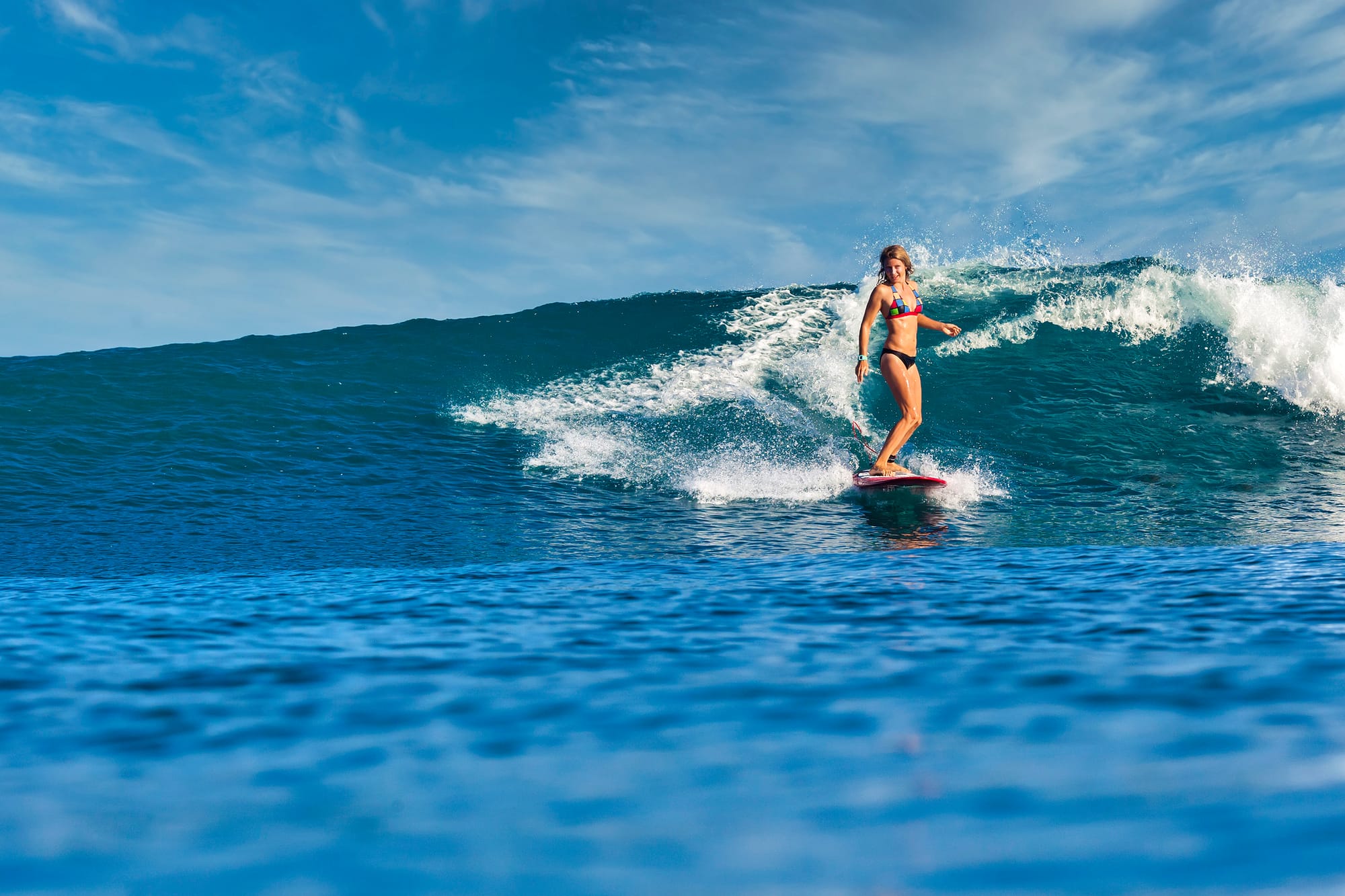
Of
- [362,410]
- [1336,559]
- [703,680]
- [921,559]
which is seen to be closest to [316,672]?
[703,680]

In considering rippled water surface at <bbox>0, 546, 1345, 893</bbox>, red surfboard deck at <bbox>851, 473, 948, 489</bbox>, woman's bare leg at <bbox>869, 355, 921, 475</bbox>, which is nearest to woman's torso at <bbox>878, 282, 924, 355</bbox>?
woman's bare leg at <bbox>869, 355, 921, 475</bbox>

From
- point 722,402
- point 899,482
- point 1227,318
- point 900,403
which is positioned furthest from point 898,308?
point 1227,318

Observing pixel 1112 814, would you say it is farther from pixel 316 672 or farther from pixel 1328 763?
pixel 316 672

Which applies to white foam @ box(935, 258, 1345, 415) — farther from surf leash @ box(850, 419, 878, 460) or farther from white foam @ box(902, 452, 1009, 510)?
white foam @ box(902, 452, 1009, 510)

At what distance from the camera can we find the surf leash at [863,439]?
910 centimetres

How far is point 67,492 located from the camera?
8148 mm

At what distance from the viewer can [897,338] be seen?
7.89 metres

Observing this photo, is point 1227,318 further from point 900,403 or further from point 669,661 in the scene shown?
point 669,661

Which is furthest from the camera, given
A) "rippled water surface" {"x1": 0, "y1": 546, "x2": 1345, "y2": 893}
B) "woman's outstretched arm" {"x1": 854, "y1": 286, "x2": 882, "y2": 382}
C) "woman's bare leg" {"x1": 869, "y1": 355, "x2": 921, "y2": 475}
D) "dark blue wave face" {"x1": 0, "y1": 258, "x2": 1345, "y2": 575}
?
"woman's bare leg" {"x1": 869, "y1": 355, "x2": 921, "y2": 475}

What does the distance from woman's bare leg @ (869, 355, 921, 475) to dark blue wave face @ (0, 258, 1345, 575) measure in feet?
1.47

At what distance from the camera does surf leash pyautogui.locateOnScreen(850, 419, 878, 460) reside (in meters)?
9.10

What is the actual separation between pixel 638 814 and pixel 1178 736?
119 cm

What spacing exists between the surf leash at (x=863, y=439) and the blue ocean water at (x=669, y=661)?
234 mm

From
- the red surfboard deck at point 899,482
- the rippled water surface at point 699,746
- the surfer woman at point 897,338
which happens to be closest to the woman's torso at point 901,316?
the surfer woman at point 897,338
